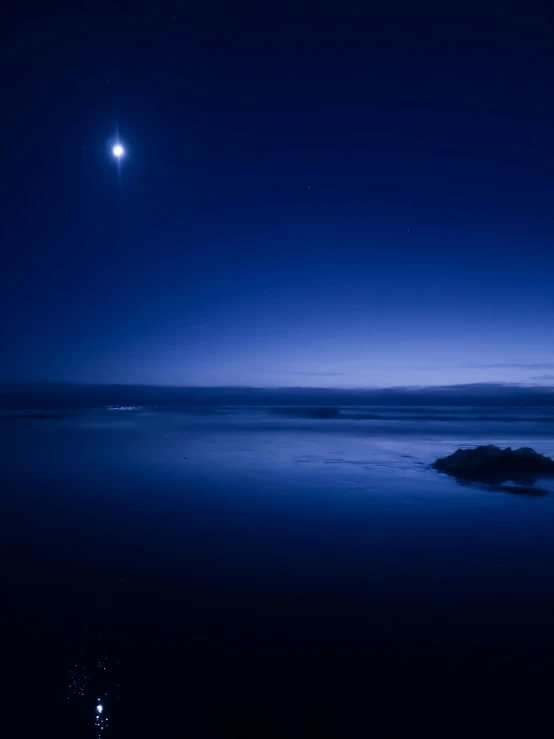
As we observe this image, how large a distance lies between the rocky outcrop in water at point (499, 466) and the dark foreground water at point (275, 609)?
5.19ft

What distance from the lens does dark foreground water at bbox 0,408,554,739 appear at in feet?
14.4

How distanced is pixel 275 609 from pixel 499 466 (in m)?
11.5

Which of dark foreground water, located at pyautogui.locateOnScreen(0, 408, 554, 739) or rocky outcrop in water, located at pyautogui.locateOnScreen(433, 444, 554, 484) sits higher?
rocky outcrop in water, located at pyautogui.locateOnScreen(433, 444, 554, 484)

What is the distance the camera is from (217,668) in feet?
16.3

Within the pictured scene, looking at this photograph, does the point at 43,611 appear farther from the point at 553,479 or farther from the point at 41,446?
the point at 41,446

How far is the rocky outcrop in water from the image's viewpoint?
14609 millimetres

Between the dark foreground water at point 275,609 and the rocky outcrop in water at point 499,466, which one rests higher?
the rocky outcrop in water at point 499,466

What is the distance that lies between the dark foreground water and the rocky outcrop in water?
1.58m

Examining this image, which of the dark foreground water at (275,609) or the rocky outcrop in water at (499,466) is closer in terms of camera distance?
the dark foreground water at (275,609)

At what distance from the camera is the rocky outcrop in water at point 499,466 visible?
14609mm

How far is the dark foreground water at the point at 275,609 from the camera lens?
439cm

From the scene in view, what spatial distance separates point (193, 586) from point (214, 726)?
2.96m

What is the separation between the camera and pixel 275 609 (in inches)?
250

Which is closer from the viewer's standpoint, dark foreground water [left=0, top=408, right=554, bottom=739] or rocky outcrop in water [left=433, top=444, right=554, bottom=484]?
dark foreground water [left=0, top=408, right=554, bottom=739]
